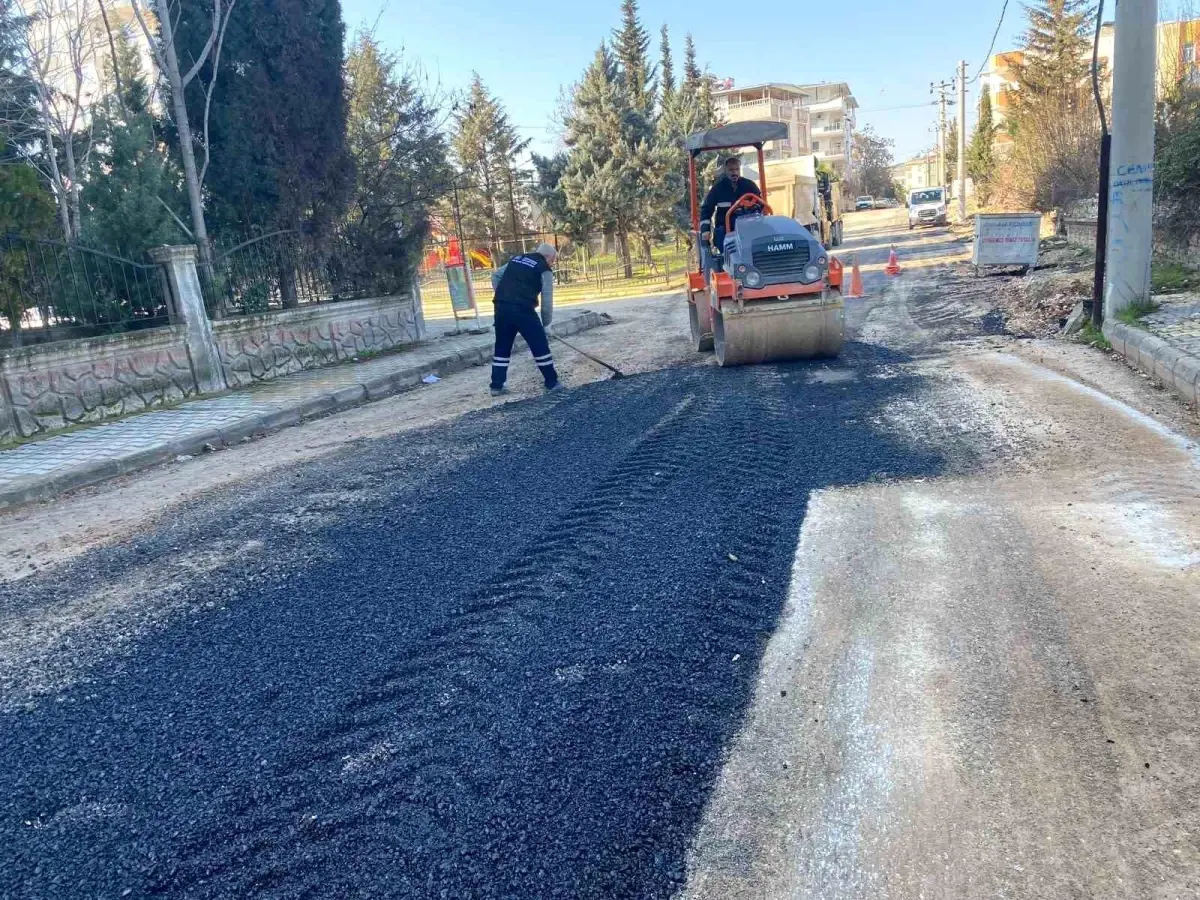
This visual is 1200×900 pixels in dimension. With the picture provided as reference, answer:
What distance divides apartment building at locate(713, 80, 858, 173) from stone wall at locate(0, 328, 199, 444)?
59395 millimetres

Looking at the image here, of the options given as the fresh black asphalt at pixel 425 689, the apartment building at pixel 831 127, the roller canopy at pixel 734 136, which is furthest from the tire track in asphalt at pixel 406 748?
the apartment building at pixel 831 127

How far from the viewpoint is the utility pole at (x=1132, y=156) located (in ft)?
28.3

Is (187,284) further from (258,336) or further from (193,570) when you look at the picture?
(193,570)

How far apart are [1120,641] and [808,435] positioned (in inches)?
131

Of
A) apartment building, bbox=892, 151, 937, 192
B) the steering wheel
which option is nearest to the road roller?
the steering wheel

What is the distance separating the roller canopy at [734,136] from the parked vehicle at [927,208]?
118 feet

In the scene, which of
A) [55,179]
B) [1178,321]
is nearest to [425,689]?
[1178,321]

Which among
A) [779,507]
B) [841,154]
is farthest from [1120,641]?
[841,154]

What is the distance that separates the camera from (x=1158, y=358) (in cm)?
745

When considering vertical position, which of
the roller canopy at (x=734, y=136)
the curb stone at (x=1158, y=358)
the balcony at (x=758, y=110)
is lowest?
the curb stone at (x=1158, y=358)

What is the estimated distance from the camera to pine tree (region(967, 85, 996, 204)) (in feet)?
138

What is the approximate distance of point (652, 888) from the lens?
7.32 ft

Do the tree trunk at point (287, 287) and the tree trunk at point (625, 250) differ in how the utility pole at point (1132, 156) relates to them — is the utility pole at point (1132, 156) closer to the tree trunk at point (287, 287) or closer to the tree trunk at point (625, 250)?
the tree trunk at point (287, 287)

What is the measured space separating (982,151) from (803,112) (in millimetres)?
41041
